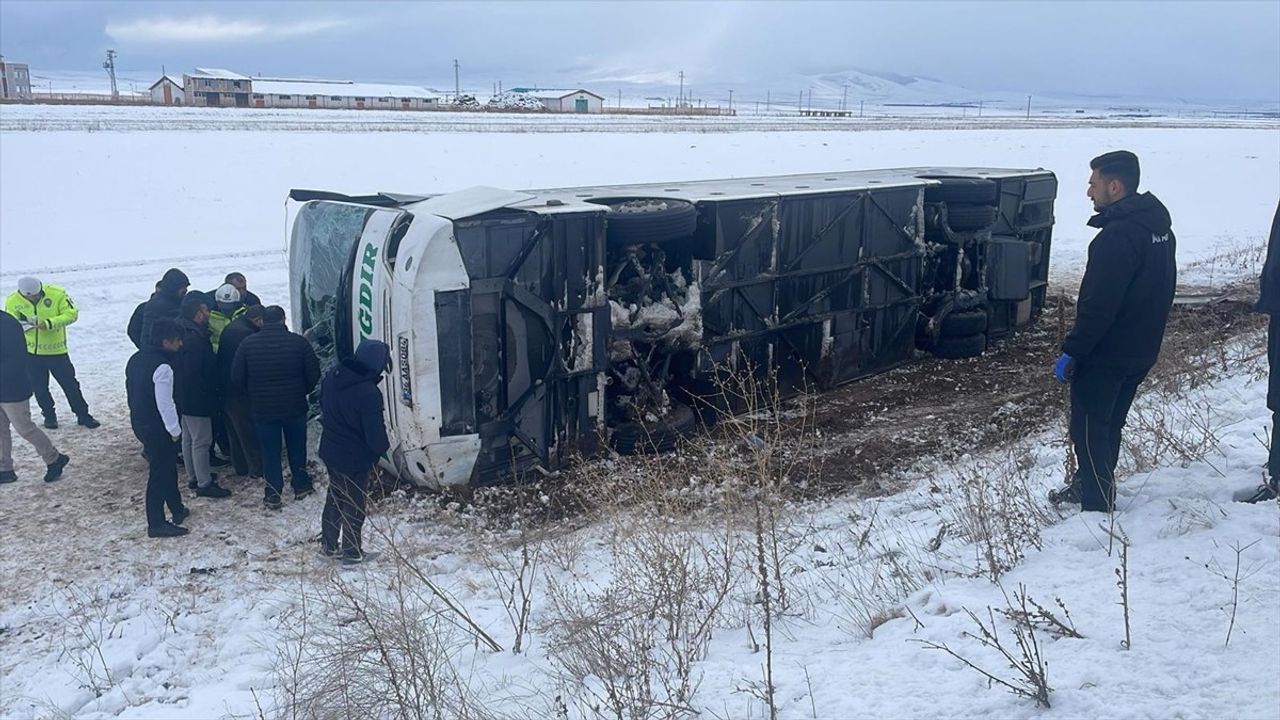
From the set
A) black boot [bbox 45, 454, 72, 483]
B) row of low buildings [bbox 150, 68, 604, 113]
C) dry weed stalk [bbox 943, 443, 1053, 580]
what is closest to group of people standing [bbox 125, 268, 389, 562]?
black boot [bbox 45, 454, 72, 483]

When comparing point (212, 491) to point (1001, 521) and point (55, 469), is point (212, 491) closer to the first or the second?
point (55, 469)

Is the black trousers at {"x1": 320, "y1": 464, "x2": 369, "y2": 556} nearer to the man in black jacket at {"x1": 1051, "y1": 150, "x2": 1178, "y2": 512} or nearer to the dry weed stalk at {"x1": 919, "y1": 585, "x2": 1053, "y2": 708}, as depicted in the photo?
the dry weed stalk at {"x1": 919, "y1": 585, "x2": 1053, "y2": 708}

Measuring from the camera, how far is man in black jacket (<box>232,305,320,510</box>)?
702cm

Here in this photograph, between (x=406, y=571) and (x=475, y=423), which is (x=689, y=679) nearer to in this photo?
(x=406, y=571)

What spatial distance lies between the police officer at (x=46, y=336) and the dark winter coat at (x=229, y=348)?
199cm

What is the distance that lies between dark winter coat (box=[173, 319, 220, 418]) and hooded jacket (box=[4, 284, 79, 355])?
2.08 m

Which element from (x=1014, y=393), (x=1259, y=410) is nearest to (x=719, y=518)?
(x=1259, y=410)

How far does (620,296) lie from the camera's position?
8.11 meters

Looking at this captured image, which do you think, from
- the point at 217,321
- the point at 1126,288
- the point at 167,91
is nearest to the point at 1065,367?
the point at 1126,288

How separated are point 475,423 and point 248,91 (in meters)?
59.5

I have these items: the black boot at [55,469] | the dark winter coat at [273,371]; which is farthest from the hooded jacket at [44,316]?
the dark winter coat at [273,371]

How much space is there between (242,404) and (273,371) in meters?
0.67

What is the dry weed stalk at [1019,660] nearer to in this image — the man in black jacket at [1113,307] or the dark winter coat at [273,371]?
the man in black jacket at [1113,307]

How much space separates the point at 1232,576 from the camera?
13.3 feet
